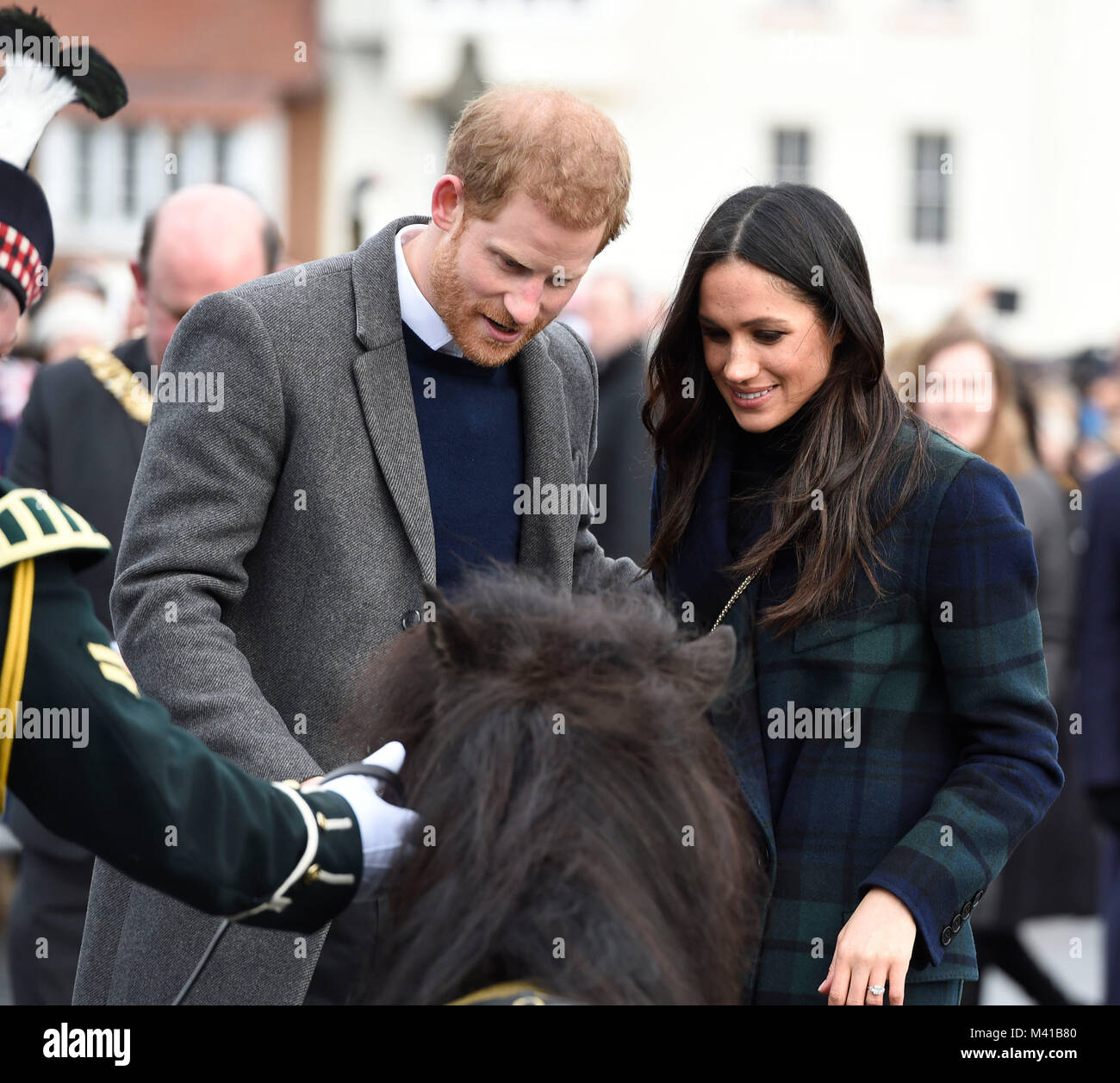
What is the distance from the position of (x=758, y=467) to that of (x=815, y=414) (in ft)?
0.54

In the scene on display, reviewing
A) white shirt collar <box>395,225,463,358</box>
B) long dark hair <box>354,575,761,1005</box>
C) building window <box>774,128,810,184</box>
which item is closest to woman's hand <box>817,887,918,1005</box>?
long dark hair <box>354,575,761,1005</box>

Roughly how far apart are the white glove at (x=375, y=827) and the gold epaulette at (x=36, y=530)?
17.8 inches

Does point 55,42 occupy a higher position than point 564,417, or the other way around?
point 55,42

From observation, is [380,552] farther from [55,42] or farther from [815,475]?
[55,42]

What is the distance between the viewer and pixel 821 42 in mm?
28109

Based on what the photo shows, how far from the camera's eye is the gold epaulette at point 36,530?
1874mm

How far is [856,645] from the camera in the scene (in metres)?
2.74

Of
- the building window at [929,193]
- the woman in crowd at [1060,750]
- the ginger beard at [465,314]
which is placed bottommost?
the woman in crowd at [1060,750]

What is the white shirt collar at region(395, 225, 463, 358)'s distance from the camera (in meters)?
3.06

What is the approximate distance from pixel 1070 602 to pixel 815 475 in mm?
3910

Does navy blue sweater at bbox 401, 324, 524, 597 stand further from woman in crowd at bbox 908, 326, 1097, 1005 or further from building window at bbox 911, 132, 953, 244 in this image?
building window at bbox 911, 132, 953, 244

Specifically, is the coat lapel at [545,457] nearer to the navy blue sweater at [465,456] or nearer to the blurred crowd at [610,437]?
the navy blue sweater at [465,456]

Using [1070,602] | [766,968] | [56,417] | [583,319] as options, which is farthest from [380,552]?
[583,319]

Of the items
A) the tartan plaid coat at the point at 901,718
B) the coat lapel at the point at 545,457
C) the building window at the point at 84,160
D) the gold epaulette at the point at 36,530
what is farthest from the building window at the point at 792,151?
the gold epaulette at the point at 36,530
